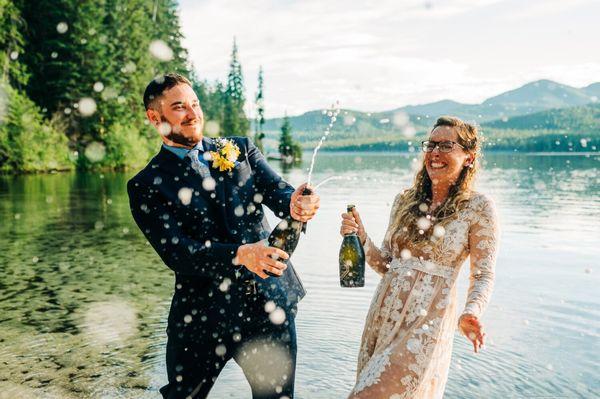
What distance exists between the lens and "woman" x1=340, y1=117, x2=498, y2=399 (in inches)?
147

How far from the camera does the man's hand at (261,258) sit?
319 cm

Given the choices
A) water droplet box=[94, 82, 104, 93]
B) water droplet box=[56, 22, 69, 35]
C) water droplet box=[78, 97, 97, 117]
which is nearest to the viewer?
water droplet box=[56, 22, 69, 35]

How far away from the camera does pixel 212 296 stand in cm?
358

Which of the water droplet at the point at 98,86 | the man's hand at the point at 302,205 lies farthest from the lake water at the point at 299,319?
the water droplet at the point at 98,86

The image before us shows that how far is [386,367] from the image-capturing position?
374 centimetres

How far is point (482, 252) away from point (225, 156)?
172cm

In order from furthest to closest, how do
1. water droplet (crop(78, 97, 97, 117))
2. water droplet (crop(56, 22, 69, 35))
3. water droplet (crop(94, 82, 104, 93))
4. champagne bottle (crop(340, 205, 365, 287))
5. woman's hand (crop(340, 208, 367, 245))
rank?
1. water droplet (crop(94, 82, 104, 93))
2. water droplet (crop(78, 97, 97, 117))
3. water droplet (crop(56, 22, 69, 35))
4. champagne bottle (crop(340, 205, 365, 287))
5. woman's hand (crop(340, 208, 367, 245))

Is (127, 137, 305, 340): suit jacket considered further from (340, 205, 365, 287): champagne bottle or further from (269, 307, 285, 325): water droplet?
(340, 205, 365, 287): champagne bottle

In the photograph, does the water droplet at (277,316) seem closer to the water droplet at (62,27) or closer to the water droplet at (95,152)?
the water droplet at (95,152)

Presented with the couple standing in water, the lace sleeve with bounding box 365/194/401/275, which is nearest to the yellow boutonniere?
the couple standing in water

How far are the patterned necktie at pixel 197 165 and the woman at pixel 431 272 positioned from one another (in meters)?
Answer: 1.21

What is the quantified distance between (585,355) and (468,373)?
1744mm

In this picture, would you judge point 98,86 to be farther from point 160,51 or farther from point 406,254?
point 406,254

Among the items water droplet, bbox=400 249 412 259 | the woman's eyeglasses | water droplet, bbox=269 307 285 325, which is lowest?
water droplet, bbox=269 307 285 325
